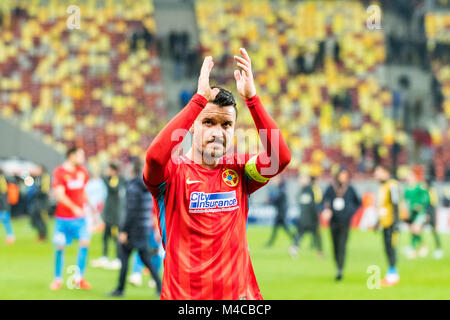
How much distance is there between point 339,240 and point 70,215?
15.6ft

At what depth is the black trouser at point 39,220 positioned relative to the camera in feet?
59.0

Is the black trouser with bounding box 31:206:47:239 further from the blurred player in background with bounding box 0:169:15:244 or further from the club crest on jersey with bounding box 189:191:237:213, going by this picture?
the club crest on jersey with bounding box 189:191:237:213

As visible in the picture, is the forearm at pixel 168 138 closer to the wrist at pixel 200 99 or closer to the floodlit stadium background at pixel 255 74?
the wrist at pixel 200 99

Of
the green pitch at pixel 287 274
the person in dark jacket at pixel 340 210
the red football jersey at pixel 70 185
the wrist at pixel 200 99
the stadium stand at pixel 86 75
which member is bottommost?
the green pitch at pixel 287 274

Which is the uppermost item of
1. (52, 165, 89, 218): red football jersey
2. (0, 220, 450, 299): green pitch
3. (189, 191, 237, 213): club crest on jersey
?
(189, 191, 237, 213): club crest on jersey

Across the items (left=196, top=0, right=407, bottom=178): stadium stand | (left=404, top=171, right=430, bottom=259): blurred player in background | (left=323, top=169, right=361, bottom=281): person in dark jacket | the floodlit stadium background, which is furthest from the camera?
(left=196, top=0, right=407, bottom=178): stadium stand

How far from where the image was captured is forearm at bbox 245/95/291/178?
3.23m

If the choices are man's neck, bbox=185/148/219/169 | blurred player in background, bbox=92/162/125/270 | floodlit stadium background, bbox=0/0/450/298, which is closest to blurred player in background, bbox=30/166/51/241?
blurred player in background, bbox=92/162/125/270

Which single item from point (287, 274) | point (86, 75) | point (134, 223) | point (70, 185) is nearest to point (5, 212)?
point (70, 185)

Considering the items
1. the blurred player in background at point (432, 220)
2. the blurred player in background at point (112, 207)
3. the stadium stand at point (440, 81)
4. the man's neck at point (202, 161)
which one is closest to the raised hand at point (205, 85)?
the man's neck at point (202, 161)

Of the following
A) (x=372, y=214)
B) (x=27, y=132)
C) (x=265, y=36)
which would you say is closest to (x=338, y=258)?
(x=372, y=214)

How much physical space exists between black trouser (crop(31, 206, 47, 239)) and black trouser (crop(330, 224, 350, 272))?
29.2 ft

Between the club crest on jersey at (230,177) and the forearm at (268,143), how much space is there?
14 cm
